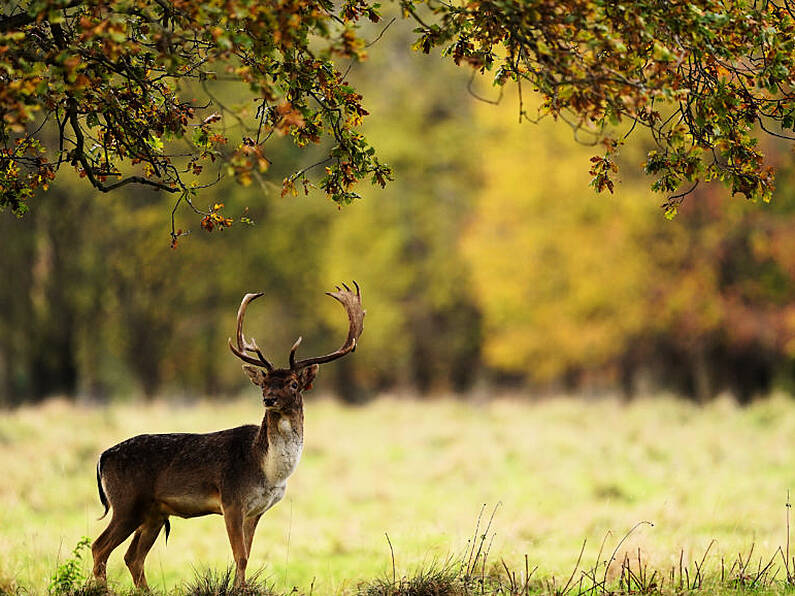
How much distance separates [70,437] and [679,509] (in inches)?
361

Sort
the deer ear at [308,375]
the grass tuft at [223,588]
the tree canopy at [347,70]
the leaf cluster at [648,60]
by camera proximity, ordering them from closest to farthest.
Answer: the tree canopy at [347,70]
the leaf cluster at [648,60]
the grass tuft at [223,588]
the deer ear at [308,375]

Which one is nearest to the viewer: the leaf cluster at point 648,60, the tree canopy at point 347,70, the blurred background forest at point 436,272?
the tree canopy at point 347,70

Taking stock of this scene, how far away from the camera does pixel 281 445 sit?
23.1ft

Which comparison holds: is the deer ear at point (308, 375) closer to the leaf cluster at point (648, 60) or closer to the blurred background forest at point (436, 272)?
the leaf cluster at point (648, 60)

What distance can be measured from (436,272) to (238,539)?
24921 millimetres

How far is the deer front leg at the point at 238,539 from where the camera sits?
6.95 m

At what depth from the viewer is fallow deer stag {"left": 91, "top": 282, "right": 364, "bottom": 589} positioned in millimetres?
7012

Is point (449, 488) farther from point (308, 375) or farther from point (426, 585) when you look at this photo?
point (308, 375)

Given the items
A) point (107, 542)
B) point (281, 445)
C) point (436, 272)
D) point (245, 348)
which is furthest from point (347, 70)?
point (436, 272)

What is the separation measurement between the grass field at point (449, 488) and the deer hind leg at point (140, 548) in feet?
2.04

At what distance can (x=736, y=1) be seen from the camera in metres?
5.87

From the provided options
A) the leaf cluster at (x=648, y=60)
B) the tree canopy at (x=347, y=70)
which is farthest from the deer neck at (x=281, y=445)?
the leaf cluster at (x=648, y=60)

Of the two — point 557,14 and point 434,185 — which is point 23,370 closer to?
point 434,185

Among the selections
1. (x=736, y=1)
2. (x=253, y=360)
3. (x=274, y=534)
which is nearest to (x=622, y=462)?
(x=274, y=534)
